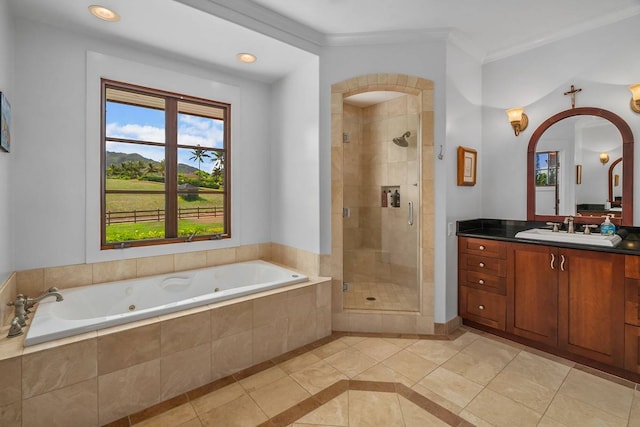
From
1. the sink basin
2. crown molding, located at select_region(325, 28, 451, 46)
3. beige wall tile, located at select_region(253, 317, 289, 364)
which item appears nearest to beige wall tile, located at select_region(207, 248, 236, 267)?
beige wall tile, located at select_region(253, 317, 289, 364)

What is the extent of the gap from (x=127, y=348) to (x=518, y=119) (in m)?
3.78

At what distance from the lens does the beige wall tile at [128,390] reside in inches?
66.3

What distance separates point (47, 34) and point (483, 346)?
4320 millimetres

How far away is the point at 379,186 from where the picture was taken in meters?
4.17

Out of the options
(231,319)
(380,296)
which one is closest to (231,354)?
(231,319)

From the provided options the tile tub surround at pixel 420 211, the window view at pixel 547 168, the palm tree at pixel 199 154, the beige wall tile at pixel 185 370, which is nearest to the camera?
the beige wall tile at pixel 185 370

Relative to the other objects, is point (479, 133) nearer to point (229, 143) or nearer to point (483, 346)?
point (483, 346)

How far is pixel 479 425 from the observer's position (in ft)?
5.48

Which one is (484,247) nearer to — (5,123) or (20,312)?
(20,312)

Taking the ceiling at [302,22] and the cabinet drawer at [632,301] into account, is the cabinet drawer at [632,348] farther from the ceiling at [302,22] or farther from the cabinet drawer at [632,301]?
the ceiling at [302,22]

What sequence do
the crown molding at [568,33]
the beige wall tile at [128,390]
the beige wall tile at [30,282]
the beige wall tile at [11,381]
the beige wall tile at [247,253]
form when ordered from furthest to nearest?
the beige wall tile at [247,253], the crown molding at [568,33], the beige wall tile at [30,282], the beige wall tile at [128,390], the beige wall tile at [11,381]

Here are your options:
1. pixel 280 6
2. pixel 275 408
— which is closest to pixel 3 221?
pixel 275 408

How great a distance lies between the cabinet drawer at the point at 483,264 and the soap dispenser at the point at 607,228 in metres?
0.81

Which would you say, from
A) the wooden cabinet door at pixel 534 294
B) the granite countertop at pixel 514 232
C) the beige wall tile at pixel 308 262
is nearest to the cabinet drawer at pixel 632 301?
the granite countertop at pixel 514 232
